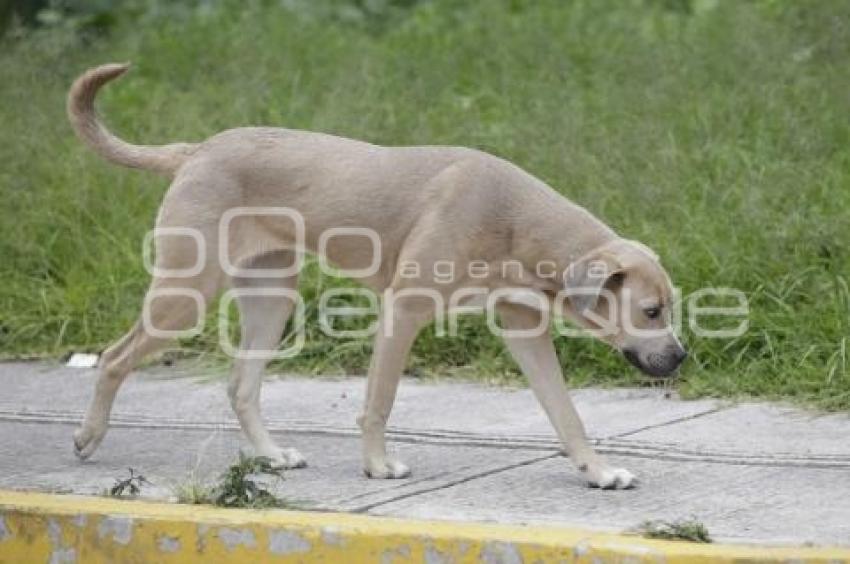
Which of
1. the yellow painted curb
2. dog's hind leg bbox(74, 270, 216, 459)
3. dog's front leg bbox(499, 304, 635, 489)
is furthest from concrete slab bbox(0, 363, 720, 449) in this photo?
the yellow painted curb

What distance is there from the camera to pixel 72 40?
10.7 meters

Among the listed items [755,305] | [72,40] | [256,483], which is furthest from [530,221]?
[72,40]

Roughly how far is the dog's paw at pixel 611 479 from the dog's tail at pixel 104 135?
1797mm

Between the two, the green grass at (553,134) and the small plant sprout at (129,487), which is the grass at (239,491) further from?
the green grass at (553,134)

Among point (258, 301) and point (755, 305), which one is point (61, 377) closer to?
point (258, 301)

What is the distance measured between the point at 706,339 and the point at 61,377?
8.96 ft

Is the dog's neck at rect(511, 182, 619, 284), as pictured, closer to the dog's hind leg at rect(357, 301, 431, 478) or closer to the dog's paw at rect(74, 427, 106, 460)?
the dog's hind leg at rect(357, 301, 431, 478)

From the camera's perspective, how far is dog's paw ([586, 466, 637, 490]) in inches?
221

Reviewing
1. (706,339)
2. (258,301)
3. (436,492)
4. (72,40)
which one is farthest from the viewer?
(72,40)

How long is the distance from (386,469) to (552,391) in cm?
58

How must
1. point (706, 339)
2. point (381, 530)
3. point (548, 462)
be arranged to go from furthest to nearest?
point (706, 339)
point (548, 462)
point (381, 530)

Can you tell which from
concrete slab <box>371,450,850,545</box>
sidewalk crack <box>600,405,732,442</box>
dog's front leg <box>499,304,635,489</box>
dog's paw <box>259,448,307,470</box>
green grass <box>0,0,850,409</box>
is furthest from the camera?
green grass <box>0,0,850,409</box>

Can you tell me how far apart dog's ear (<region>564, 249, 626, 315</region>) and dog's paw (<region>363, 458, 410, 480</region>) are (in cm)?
75

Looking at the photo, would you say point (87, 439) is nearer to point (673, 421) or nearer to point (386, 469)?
point (386, 469)
